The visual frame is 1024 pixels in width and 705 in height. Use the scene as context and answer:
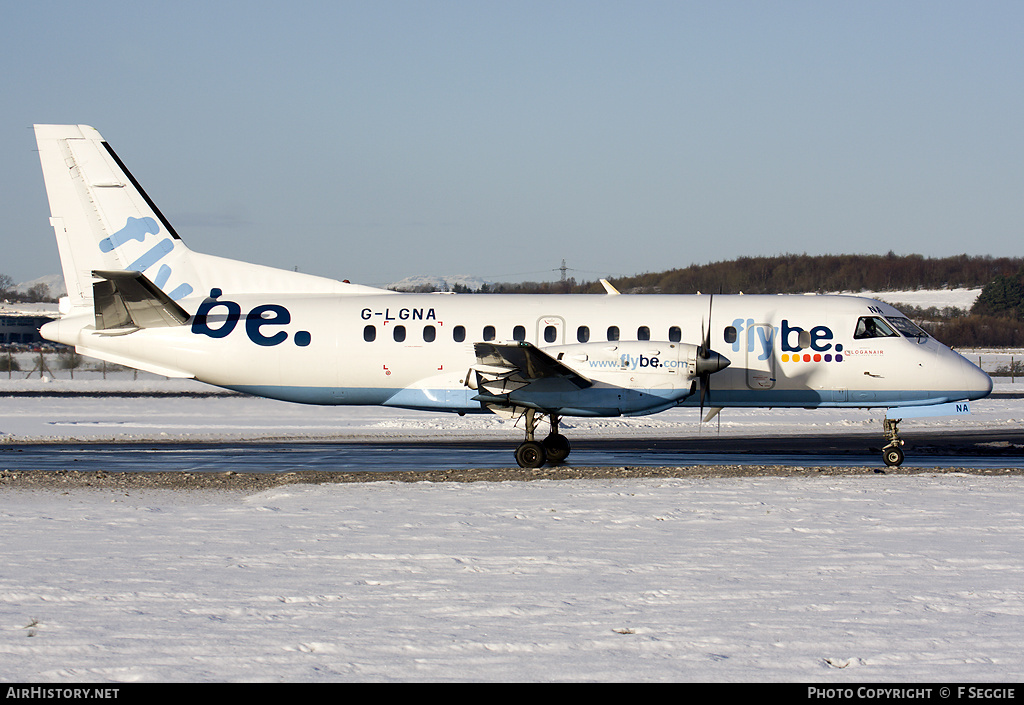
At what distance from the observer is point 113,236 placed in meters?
18.2

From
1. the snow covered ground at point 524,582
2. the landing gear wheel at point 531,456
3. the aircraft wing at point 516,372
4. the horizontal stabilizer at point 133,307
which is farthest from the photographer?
the horizontal stabilizer at point 133,307

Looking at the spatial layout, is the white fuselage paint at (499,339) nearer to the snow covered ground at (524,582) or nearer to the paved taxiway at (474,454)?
the paved taxiway at (474,454)

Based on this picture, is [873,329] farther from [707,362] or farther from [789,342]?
[707,362]

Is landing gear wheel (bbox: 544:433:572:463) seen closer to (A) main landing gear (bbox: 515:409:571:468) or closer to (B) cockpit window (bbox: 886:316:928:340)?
(A) main landing gear (bbox: 515:409:571:468)

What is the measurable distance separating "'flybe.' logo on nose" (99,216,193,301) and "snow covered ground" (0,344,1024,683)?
6.64 meters

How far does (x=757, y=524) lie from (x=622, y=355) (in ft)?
18.9

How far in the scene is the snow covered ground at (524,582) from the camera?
5.70 meters

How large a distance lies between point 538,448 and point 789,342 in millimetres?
5535

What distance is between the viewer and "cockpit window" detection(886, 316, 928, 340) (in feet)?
56.8

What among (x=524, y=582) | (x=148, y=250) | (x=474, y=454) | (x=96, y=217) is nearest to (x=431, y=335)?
(x=474, y=454)

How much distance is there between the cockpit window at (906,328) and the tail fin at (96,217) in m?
14.5

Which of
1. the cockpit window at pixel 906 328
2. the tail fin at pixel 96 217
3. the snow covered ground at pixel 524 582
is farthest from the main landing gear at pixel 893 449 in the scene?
the tail fin at pixel 96 217
